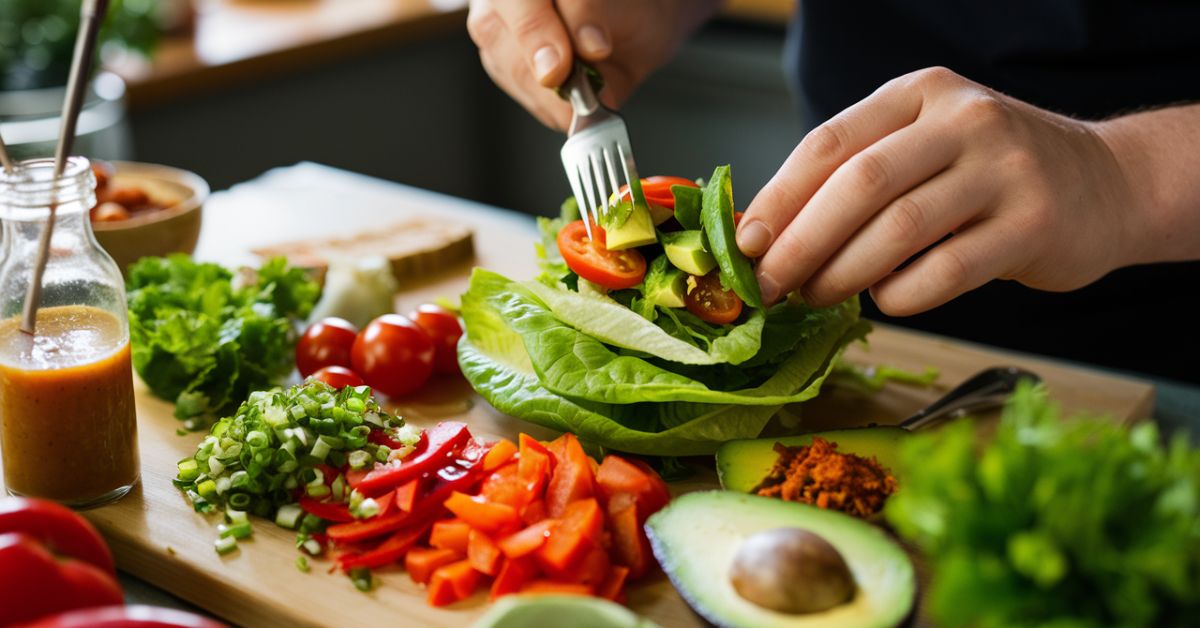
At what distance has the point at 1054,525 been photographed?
107cm

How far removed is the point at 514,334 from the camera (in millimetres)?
2230

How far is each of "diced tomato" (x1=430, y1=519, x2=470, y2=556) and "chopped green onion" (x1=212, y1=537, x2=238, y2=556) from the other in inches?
12.1

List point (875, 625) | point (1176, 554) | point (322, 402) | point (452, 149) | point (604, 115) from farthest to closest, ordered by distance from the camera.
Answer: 1. point (452, 149)
2. point (604, 115)
3. point (322, 402)
4. point (875, 625)
5. point (1176, 554)

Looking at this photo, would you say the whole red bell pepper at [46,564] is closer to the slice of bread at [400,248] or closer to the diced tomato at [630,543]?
the diced tomato at [630,543]

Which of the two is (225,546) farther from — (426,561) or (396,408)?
(396,408)

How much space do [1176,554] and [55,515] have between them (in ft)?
4.01

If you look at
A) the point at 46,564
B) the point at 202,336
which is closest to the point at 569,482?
the point at 46,564

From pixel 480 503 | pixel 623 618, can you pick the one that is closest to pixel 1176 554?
pixel 623 618

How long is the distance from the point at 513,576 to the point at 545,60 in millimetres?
1115

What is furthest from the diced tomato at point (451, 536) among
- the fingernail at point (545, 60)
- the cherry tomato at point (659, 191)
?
the fingernail at point (545, 60)

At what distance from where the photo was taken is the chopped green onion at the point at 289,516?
1.77 metres

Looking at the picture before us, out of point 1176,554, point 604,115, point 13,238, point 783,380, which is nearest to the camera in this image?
point 1176,554

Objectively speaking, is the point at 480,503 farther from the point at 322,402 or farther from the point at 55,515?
the point at 55,515

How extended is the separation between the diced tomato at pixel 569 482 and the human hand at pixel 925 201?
41 cm
